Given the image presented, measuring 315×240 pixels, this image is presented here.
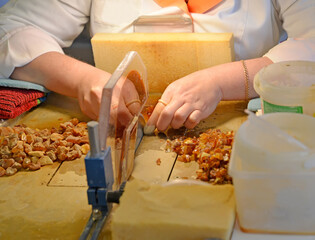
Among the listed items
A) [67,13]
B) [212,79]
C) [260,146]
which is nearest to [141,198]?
[260,146]

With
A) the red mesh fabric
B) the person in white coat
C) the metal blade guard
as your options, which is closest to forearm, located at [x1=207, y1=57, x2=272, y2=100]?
the person in white coat

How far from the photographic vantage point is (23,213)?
87cm

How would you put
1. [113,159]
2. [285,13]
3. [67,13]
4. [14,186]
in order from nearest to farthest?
[113,159] → [14,186] → [285,13] → [67,13]

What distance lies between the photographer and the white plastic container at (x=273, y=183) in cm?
60

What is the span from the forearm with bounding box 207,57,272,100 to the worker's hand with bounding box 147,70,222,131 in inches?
0.6

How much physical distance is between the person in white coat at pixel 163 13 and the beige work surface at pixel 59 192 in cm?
7

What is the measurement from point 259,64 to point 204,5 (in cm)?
27

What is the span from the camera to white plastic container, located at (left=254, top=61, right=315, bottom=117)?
0.77 metres

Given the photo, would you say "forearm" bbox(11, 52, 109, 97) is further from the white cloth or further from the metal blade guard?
the metal blade guard

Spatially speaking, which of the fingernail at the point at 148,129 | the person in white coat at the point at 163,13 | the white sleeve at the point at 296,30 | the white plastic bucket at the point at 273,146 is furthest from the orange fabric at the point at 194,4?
the white plastic bucket at the point at 273,146

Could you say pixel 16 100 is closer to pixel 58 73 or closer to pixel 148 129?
pixel 58 73

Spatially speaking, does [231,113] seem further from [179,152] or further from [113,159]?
[113,159]

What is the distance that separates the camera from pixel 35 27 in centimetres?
143

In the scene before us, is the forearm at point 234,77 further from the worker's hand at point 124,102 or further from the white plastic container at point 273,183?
the white plastic container at point 273,183
